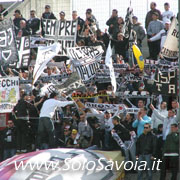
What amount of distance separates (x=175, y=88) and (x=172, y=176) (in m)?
2.31

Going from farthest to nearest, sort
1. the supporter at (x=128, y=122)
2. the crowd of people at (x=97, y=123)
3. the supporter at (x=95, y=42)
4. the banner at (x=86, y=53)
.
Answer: the supporter at (x=95, y=42), the banner at (x=86, y=53), the supporter at (x=128, y=122), the crowd of people at (x=97, y=123)

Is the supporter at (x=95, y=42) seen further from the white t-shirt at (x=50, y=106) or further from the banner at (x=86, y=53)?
the white t-shirt at (x=50, y=106)

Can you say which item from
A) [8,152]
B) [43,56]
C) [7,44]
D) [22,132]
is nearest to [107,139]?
[22,132]

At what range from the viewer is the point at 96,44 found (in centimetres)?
2564

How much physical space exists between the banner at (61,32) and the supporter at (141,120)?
5.16 m

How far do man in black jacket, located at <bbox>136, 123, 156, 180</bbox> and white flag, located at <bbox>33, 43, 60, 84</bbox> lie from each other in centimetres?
428

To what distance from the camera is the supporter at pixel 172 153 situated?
779 inches

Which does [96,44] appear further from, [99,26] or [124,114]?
[124,114]

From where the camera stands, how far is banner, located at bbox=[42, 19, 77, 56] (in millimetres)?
25531

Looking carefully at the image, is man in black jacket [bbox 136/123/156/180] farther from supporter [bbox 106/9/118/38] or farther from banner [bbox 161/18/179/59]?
supporter [bbox 106/9/118/38]

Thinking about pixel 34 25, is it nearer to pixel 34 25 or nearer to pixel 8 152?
pixel 34 25

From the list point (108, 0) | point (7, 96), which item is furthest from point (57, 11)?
point (7, 96)

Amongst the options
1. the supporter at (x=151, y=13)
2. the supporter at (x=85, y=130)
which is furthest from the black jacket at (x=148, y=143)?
the supporter at (x=151, y=13)

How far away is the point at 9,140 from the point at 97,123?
287 cm
